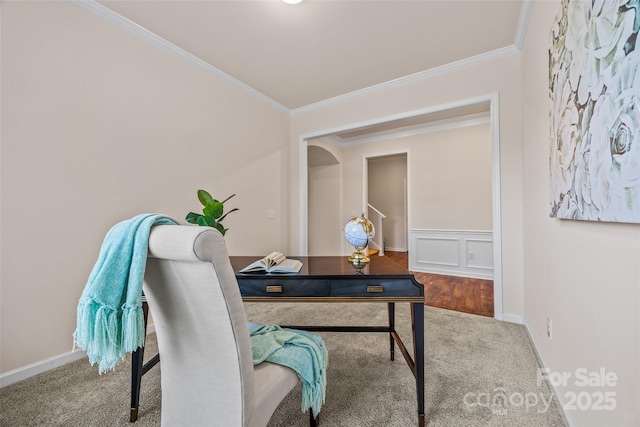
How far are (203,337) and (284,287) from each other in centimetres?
47

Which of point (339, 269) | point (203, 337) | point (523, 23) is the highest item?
point (523, 23)

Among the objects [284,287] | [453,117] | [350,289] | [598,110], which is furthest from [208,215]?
[453,117]

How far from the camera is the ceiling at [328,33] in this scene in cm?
199

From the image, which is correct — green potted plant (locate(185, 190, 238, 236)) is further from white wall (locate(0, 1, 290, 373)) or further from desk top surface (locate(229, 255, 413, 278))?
white wall (locate(0, 1, 290, 373))

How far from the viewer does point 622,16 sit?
2.38 ft

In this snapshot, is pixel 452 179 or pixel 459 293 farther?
pixel 452 179

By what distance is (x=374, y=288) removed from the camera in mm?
1195

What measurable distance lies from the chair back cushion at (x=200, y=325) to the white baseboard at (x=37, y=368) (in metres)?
1.48

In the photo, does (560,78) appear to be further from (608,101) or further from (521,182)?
(521,182)

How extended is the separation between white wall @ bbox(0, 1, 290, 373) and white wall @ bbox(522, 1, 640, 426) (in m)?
2.82

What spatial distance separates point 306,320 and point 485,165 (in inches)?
148

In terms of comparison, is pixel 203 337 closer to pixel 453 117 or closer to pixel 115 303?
pixel 115 303

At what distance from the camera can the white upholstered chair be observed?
0.73 meters

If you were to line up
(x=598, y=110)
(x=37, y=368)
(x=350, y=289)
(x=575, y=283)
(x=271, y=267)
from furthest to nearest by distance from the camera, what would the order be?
(x=37, y=368) < (x=271, y=267) < (x=350, y=289) < (x=575, y=283) < (x=598, y=110)
